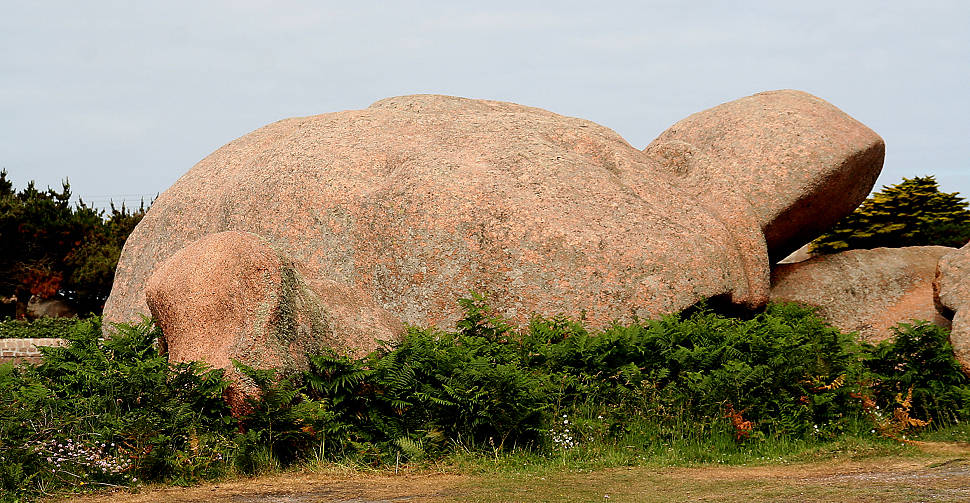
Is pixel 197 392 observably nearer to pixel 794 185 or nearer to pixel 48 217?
pixel 794 185

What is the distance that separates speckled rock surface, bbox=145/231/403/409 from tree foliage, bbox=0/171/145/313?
2341 centimetres

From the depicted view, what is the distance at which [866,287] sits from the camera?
569 inches

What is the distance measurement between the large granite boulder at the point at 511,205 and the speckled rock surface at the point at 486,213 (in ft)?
0.08

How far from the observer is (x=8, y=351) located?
63.9ft

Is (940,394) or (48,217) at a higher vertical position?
(48,217)

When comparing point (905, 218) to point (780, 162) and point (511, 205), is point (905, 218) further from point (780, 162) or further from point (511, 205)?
point (511, 205)

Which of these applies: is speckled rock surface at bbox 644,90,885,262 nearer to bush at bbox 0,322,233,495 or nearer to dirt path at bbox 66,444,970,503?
dirt path at bbox 66,444,970,503

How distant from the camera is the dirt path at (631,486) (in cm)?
734

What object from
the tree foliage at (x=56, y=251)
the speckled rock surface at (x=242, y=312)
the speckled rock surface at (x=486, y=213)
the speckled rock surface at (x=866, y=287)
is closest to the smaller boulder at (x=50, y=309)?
the tree foliage at (x=56, y=251)

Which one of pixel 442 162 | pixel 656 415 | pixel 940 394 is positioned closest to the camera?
pixel 656 415

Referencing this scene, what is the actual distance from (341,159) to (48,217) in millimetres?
24893

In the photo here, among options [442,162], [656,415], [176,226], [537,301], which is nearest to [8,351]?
[176,226]

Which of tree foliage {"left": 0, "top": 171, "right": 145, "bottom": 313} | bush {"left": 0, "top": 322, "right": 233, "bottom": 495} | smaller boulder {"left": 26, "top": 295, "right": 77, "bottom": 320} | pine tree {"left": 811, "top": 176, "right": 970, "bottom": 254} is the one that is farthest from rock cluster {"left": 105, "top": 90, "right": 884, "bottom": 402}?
smaller boulder {"left": 26, "top": 295, "right": 77, "bottom": 320}

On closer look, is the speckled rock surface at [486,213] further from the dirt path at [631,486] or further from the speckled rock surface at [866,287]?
the dirt path at [631,486]
